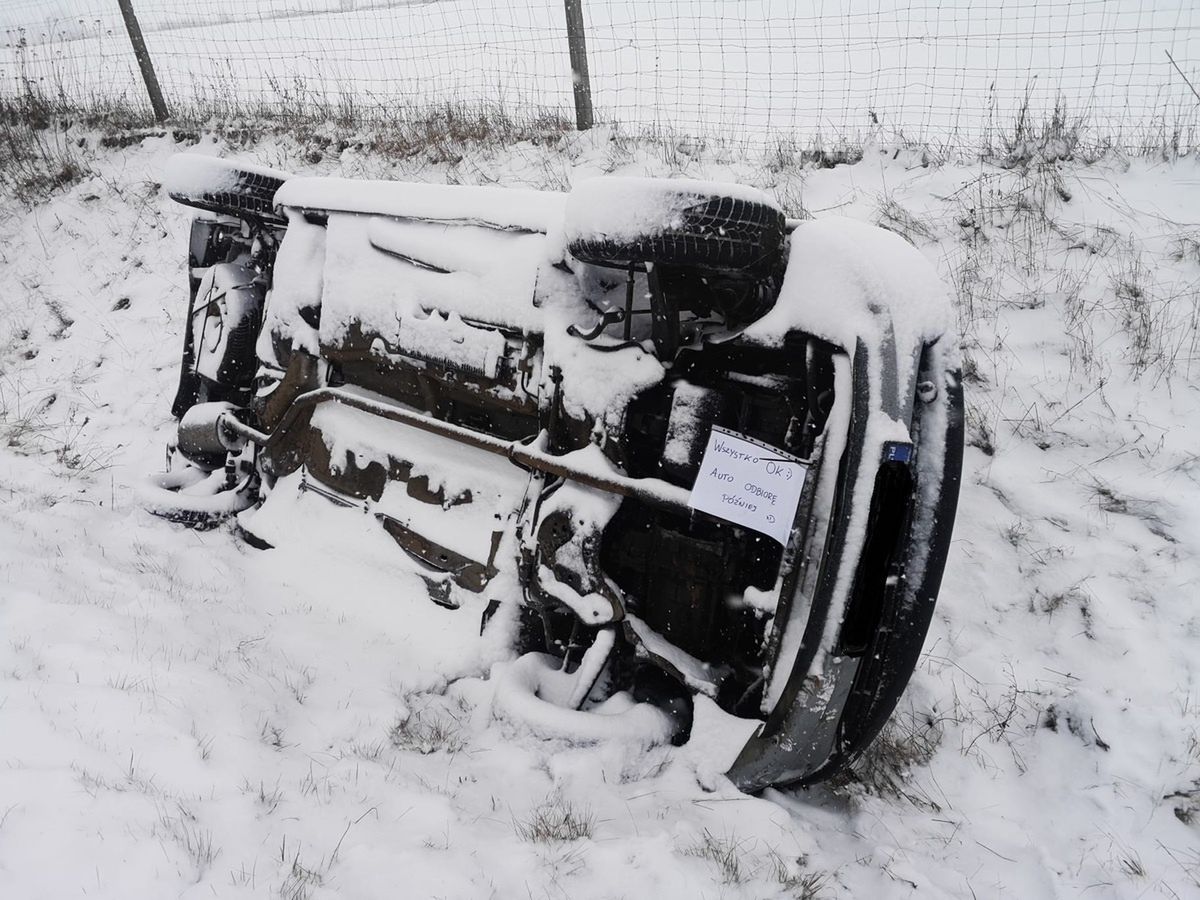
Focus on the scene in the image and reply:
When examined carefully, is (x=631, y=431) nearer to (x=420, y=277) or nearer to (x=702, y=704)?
(x=702, y=704)

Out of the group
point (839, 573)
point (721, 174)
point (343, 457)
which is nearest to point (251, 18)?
point (721, 174)

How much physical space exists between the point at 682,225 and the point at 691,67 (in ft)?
18.6

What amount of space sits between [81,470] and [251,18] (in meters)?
8.78

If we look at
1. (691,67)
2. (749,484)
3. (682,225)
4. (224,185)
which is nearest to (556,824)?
(749,484)

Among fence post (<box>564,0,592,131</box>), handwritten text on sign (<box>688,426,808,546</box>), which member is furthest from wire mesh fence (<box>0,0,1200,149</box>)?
handwritten text on sign (<box>688,426,808,546</box>)

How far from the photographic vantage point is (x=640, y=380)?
2.04 meters

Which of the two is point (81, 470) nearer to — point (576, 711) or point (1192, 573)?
point (576, 711)

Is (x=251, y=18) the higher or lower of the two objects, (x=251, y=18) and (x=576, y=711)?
the higher

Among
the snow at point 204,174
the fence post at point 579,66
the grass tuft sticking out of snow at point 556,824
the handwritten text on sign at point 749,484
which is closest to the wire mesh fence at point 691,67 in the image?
the fence post at point 579,66

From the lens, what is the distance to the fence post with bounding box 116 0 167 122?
753 cm

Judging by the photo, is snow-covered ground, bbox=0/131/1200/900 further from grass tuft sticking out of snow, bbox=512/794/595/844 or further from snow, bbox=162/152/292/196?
snow, bbox=162/152/292/196

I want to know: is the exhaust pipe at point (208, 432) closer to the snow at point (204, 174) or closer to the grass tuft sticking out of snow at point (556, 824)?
the snow at point (204, 174)

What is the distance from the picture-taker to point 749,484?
1833 mm

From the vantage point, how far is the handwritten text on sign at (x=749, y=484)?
70.8 inches
